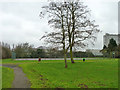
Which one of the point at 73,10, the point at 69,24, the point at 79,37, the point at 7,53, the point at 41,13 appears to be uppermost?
the point at 73,10

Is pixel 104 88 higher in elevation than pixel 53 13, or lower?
lower

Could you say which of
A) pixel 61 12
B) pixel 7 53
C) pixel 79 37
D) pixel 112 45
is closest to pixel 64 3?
pixel 61 12

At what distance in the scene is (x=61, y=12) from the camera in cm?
2011

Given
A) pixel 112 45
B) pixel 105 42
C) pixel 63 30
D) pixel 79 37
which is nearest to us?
pixel 63 30

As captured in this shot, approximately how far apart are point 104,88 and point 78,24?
14.9 meters

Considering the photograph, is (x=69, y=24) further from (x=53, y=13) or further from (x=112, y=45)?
(x=112, y=45)

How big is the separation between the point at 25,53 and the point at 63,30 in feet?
129

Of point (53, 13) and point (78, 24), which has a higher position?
point (53, 13)

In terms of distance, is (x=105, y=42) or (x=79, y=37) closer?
(x=79, y=37)

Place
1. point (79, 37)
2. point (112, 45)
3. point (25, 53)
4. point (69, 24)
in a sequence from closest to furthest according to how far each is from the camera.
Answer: point (69, 24), point (79, 37), point (25, 53), point (112, 45)

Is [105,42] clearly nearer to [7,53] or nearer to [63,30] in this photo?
[7,53]

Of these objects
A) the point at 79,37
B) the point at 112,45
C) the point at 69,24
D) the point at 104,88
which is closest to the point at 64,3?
the point at 69,24

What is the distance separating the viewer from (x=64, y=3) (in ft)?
65.0

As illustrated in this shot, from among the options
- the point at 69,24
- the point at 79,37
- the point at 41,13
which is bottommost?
the point at 79,37
